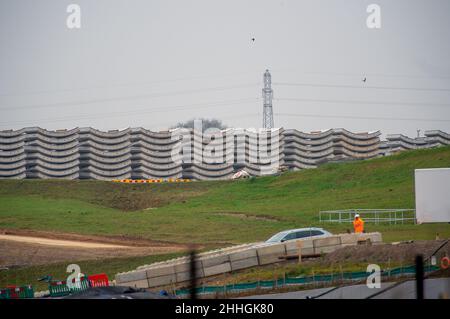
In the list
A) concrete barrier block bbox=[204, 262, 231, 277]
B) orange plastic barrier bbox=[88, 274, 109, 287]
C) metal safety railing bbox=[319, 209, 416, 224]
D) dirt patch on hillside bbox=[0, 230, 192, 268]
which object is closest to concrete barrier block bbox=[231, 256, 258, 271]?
concrete barrier block bbox=[204, 262, 231, 277]

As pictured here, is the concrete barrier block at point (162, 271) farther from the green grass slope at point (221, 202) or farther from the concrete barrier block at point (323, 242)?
the green grass slope at point (221, 202)

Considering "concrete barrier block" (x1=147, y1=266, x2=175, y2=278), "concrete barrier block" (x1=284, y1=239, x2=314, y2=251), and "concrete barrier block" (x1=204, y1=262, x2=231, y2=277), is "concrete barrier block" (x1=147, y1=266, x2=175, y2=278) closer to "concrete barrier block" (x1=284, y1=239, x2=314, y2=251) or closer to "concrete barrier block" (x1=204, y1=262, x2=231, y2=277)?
"concrete barrier block" (x1=204, y1=262, x2=231, y2=277)

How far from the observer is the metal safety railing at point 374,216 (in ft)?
177

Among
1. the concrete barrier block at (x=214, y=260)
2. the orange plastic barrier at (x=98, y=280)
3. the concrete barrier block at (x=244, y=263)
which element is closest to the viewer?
the orange plastic barrier at (x=98, y=280)

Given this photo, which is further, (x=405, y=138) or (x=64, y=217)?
(x=405, y=138)

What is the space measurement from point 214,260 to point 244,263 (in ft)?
4.21

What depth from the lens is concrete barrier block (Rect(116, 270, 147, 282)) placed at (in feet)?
115

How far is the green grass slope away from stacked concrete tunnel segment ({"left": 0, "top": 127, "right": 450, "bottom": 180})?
5749 centimetres

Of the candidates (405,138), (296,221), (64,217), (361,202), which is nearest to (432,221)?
(296,221)

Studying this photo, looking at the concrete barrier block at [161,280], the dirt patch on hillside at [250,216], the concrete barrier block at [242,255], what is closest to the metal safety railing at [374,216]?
the dirt patch on hillside at [250,216]

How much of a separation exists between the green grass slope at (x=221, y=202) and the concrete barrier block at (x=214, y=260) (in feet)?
38.7
